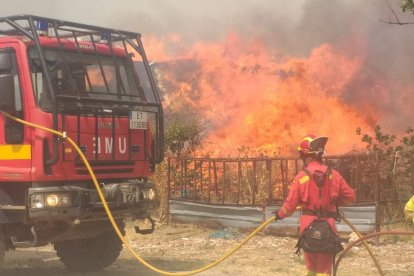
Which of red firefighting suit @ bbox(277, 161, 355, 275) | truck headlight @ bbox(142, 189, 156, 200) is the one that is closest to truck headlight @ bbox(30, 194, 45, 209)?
truck headlight @ bbox(142, 189, 156, 200)

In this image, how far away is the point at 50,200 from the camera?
6.09 meters

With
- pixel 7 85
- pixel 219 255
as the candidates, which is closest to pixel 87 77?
pixel 7 85

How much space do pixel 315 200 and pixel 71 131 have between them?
2.78 meters

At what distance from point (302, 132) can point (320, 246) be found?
11.8 m

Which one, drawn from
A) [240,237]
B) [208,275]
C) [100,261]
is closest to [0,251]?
[100,261]

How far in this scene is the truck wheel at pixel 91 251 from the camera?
755cm

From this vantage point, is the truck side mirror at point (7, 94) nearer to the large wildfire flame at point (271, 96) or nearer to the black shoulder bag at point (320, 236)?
the black shoulder bag at point (320, 236)

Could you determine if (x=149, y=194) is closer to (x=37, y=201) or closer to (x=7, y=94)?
(x=37, y=201)

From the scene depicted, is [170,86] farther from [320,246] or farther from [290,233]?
[320,246]

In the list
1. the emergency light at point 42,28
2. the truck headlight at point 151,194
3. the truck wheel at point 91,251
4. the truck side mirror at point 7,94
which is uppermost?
the emergency light at point 42,28

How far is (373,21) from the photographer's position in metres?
18.5

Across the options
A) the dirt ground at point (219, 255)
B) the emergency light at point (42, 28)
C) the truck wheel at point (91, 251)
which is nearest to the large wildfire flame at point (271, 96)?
the dirt ground at point (219, 255)

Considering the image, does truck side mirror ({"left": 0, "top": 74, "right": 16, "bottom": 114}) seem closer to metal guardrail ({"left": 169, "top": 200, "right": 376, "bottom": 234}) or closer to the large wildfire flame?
metal guardrail ({"left": 169, "top": 200, "right": 376, "bottom": 234})

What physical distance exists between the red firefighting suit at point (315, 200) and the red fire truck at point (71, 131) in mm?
2307
